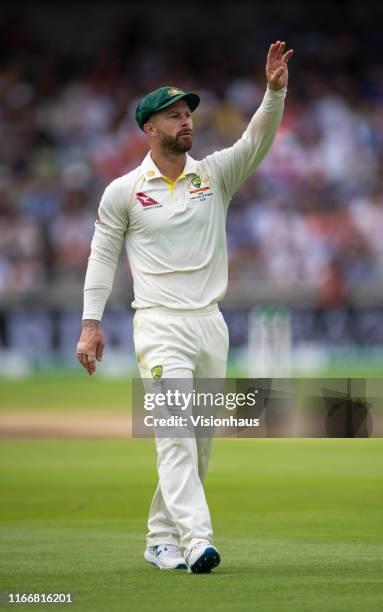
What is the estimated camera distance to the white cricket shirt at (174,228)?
7.09 meters

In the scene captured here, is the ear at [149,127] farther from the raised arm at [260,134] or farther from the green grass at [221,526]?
the green grass at [221,526]

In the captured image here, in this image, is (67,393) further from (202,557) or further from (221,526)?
(202,557)

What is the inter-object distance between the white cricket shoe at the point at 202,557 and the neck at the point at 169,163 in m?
2.03

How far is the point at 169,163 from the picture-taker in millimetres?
7234

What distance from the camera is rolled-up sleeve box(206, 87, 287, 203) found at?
706 cm

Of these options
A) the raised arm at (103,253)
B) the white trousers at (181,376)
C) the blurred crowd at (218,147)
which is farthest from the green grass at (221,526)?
the blurred crowd at (218,147)

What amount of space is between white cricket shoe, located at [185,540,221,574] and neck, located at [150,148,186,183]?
79.9 inches

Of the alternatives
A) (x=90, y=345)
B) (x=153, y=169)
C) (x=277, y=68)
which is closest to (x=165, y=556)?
(x=90, y=345)

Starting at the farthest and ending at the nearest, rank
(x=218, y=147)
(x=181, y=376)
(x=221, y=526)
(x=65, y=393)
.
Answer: (x=218, y=147), (x=65, y=393), (x=221, y=526), (x=181, y=376)

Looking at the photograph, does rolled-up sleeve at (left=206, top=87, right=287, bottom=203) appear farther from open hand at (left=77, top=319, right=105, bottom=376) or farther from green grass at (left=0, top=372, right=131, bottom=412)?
Result: green grass at (left=0, top=372, right=131, bottom=412)

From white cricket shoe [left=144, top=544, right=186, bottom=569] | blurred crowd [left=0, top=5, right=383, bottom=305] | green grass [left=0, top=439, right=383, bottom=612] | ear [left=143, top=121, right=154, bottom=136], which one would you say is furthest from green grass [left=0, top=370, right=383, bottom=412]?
ear [left=143, top=121, right=154, bottom=136]

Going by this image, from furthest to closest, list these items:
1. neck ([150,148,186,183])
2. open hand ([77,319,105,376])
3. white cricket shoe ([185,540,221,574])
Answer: neck ([150,148,186,183]) < open hand ([77,319,105,376]) < white cricket shoe ([185,540,221,574])

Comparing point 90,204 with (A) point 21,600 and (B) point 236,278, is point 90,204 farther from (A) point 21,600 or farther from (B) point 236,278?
(A) point 21,600

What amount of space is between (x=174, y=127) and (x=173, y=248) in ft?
2.19
